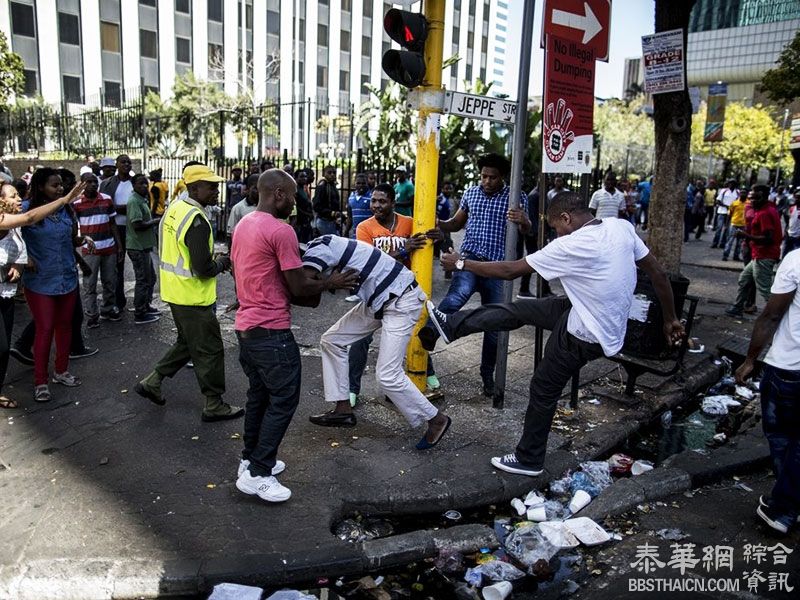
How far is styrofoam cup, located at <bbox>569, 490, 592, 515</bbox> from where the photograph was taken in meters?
4.13

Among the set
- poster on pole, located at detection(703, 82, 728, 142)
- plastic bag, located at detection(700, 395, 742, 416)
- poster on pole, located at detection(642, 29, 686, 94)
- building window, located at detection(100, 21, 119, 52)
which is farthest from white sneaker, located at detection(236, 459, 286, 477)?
building window, located at detection(100, 21, 119, 52)

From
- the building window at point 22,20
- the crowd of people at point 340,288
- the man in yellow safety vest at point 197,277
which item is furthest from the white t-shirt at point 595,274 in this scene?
the building window at point 22,20

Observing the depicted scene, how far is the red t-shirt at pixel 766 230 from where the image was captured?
880 centimetres

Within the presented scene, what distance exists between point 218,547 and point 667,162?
6802 millimetres

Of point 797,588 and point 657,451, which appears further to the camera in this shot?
point 657,451

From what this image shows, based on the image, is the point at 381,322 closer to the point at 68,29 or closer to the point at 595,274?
the point at 595,274

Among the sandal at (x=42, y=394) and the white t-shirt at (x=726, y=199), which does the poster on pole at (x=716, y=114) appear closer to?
the white t-shirt at (x=726, y=199)

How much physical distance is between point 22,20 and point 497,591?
38.6 metres

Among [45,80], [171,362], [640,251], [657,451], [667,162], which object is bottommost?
[657,451]

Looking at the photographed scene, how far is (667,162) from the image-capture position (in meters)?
7.84

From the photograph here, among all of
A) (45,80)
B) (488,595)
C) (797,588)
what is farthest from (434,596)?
(45,80)

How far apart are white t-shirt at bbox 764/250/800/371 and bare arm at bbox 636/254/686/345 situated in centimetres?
74

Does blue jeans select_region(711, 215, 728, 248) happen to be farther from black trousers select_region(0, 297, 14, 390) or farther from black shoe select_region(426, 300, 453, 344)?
black trousers select_region(0, 297, 14, 390)

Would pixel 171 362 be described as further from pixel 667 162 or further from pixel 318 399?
pixel 667 162
